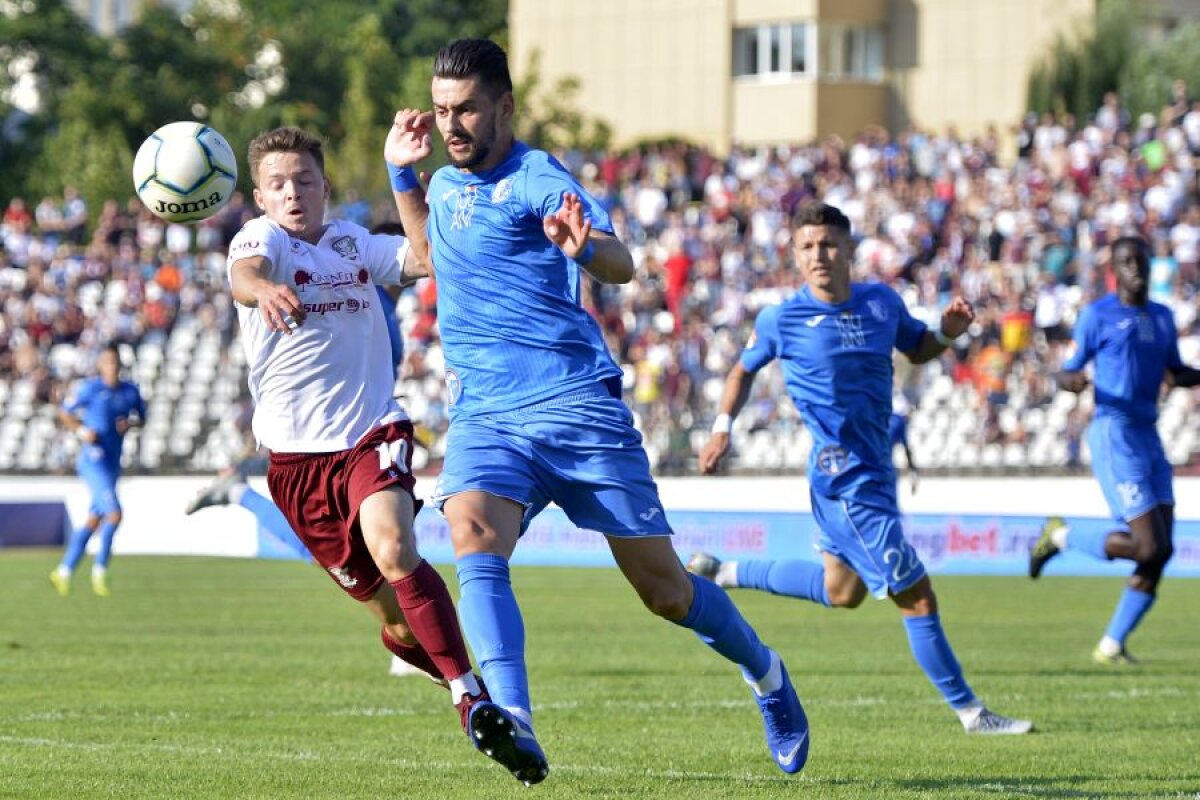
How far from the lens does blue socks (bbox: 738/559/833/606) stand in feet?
36.9

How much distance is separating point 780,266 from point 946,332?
71.8 feet

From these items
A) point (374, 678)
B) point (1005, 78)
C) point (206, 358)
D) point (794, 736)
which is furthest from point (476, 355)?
point (1005, 78)

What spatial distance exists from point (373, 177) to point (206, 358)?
16.0 m

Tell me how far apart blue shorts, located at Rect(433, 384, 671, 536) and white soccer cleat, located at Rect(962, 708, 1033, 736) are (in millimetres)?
3154

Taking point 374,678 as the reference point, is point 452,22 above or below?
above

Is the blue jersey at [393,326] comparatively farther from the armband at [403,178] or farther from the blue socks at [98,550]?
the blue socks at [98,550]

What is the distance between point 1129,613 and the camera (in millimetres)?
13719

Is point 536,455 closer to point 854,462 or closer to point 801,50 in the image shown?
point 854,462

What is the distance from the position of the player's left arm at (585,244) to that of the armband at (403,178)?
1.31m

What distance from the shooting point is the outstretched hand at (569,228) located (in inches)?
268

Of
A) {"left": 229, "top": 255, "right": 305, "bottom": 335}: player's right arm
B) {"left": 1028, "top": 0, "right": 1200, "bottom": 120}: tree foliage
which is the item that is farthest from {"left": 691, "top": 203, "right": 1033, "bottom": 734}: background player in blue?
{"left": 1028, "top": 0, "right": 1200, "bottom": 120}: tree foliage

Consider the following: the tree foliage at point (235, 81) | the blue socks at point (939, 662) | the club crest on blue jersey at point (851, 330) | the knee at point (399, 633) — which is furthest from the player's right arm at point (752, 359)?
the tree foliage at point (235, 81)

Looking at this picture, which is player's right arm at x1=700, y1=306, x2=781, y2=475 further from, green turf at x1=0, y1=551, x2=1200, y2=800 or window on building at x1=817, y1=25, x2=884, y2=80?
window on building at x1=817, y1=25, x2=884, y2=80

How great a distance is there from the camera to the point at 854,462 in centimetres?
1066
